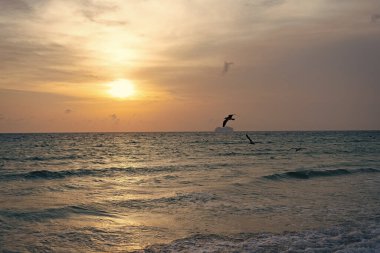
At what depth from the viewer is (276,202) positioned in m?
19.7

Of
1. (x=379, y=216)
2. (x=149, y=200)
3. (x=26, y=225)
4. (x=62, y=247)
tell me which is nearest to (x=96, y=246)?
(x=62, y=247)

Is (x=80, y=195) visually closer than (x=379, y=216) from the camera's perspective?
No

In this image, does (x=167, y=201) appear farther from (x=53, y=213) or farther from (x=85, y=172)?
(x=85, y=172)

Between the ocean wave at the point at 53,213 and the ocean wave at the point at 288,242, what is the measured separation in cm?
578

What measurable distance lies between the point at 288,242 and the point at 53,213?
10.3m

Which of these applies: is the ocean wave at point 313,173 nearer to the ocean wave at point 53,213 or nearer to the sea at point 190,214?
the sea at point 190,214

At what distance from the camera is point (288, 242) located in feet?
41.2

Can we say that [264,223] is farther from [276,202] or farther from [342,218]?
[276,202]

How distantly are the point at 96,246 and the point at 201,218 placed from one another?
5.01 meters

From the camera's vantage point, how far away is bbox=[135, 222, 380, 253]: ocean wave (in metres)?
11.9

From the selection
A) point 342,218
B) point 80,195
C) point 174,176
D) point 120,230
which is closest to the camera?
point 120,230

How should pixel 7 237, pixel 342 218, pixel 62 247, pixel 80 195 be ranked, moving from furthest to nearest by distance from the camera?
pixel 80 195, pixel 342 218, pixel 7 237, pixel 62 247

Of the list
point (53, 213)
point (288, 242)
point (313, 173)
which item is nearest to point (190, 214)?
point (288, 242)

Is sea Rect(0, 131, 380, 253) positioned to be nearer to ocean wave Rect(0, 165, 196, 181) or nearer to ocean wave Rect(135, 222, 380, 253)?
ocean wave Rect(135, 222, 380, 253)
